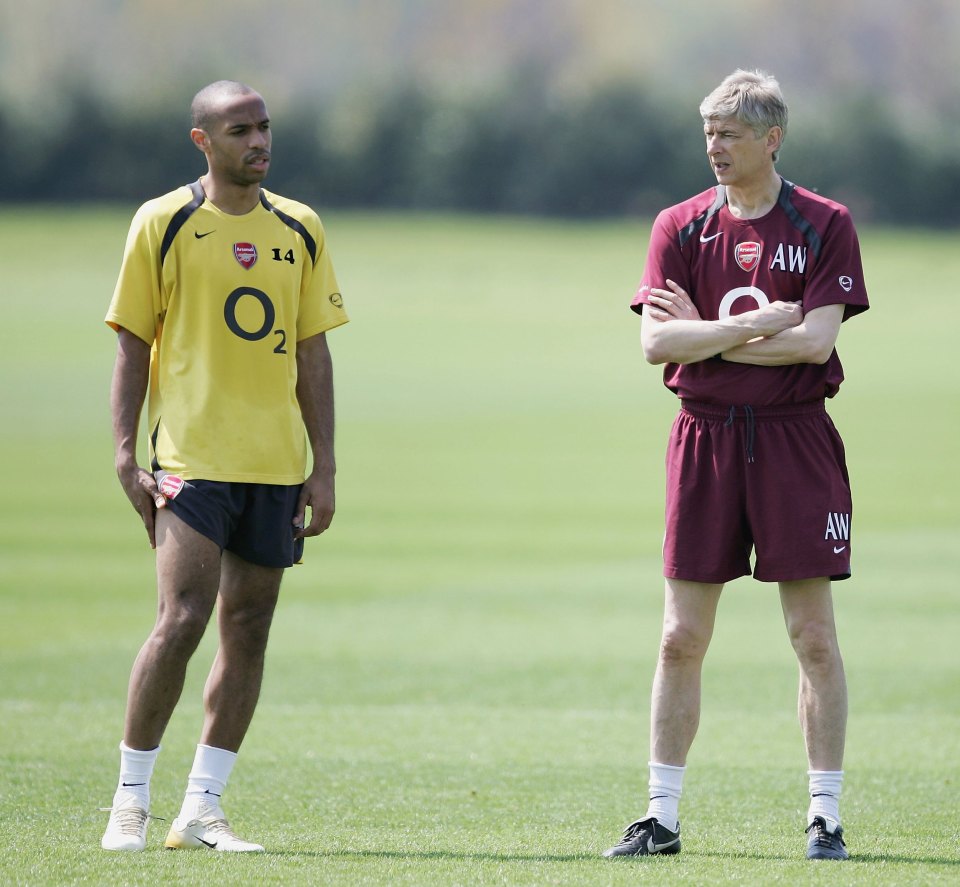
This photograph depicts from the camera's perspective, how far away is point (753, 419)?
504 cm

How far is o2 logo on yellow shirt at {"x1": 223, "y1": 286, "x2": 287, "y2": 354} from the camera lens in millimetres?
4984

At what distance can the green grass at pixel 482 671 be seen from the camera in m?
4.96

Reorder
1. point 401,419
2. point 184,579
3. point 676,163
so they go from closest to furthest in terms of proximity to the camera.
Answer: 1. point 184,579
2. point 401,419
3. point 676,163

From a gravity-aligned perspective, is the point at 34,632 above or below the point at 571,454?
below

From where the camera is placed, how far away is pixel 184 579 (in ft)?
15.9

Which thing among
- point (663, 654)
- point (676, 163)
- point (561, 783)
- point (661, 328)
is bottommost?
point (561, 783)

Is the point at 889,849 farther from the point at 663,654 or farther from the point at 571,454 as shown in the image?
the point at 571,454

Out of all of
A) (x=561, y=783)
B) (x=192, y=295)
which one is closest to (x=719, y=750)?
(x=561, y=783)

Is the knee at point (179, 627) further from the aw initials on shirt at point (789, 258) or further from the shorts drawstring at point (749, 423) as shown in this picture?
the aw initials on shirt at point (789, 258)

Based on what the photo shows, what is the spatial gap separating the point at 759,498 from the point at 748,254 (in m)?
0.77

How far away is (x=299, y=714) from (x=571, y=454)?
1875cm

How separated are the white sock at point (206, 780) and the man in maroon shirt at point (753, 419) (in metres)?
1.26

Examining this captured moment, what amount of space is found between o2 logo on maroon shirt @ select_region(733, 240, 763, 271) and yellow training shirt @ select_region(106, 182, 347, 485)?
1397 millimetres

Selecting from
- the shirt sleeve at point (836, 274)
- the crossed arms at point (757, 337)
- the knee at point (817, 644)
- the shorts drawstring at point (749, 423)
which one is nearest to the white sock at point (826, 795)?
the knee at point (817, 644)
